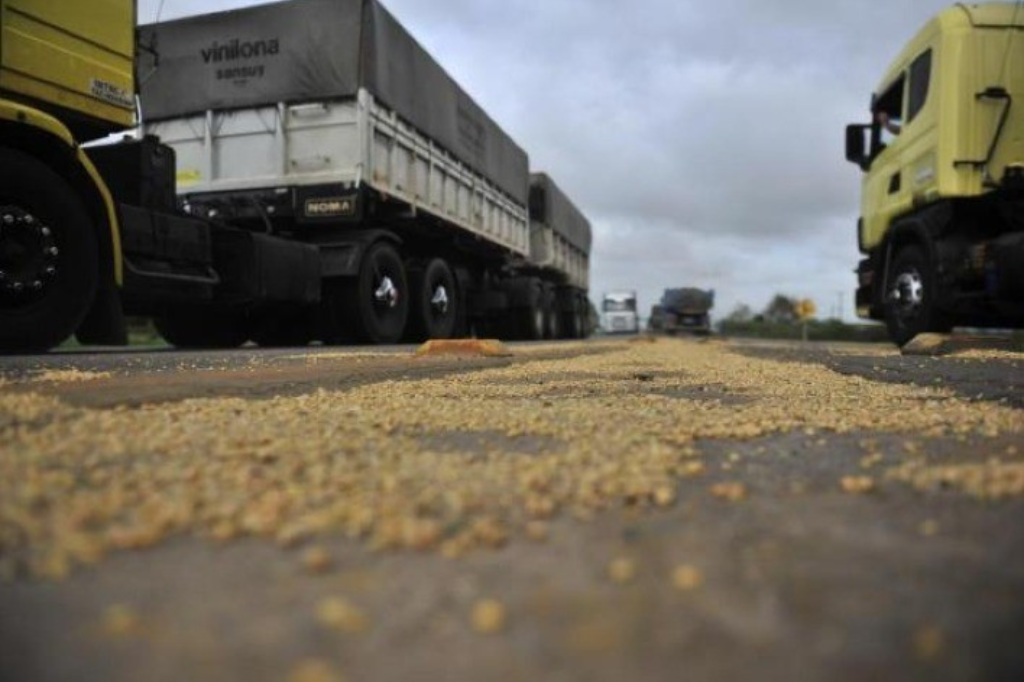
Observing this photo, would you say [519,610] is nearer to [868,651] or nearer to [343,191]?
[868,651]

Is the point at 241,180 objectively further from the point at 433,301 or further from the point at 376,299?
the point at 433,301

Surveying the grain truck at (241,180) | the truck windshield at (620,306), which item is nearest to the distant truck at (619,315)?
the truck windshield at (620,306)

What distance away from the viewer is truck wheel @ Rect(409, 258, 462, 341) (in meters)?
11.2

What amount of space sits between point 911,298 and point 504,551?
8.72m

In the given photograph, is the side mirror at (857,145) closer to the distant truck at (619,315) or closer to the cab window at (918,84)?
the cab window at (918,84)

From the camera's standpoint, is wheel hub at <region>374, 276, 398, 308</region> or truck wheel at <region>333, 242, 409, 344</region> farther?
wheel hub at <region>374, 276, 398, 308</region>

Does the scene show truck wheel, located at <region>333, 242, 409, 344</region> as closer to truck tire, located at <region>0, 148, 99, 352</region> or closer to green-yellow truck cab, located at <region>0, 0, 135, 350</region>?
green-yellow truck cab, located at <region>0, 0, 135, 350</region>

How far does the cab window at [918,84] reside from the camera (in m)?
8.23

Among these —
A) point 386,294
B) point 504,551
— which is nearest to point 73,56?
point 386,294

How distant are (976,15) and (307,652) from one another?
9217 millimetres

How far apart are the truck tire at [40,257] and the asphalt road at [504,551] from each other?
340 cm

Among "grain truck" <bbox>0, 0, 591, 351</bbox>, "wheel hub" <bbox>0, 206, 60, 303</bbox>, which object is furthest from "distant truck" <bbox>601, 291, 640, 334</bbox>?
"wheel hub" <bbox>0, 206, 60, 303</bbox>

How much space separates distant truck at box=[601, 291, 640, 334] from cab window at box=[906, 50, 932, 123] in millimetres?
37334

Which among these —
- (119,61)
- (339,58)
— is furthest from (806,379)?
(339,58)
